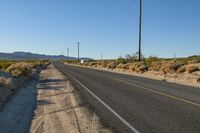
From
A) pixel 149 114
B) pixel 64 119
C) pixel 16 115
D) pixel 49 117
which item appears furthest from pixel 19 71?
pixel 149 114

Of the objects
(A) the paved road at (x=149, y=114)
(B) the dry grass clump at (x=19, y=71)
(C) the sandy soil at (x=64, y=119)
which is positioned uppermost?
(B) the dry grass clump at (x=19, y=71)

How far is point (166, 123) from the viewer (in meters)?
10.1

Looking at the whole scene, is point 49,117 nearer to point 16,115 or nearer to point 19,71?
point 16,115

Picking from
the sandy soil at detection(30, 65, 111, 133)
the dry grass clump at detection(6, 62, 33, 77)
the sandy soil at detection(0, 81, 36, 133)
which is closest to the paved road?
the sandy soil at detection(30, 65, 111, 133)

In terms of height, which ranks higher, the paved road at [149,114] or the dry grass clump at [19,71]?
the dry grass clump at [19,71]

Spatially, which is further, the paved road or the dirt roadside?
the dirt roadside

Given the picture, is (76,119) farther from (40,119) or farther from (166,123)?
(166,123)

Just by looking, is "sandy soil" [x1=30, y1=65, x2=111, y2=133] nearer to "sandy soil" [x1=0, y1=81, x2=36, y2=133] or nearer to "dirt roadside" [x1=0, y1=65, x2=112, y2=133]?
"dirt roadside" [x1=0, y1=65, x2=112, y2=133]

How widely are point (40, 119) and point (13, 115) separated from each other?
1435 mm

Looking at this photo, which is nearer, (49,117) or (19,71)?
(49,117)

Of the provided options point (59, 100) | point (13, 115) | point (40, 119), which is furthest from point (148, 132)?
point (59, 100)

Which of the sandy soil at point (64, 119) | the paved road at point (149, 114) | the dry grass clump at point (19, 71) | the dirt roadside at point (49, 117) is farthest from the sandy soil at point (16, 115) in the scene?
the dry grass clump at point (19, 71)

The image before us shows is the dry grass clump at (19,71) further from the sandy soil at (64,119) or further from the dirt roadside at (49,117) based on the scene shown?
the sandy soil at (64,119)

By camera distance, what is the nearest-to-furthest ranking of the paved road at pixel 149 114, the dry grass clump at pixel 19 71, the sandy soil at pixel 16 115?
1. the paved road at pixel 149 114
2. the sandy soil at pixel 16 115
3. the dry grass clump at pixel 19 71
